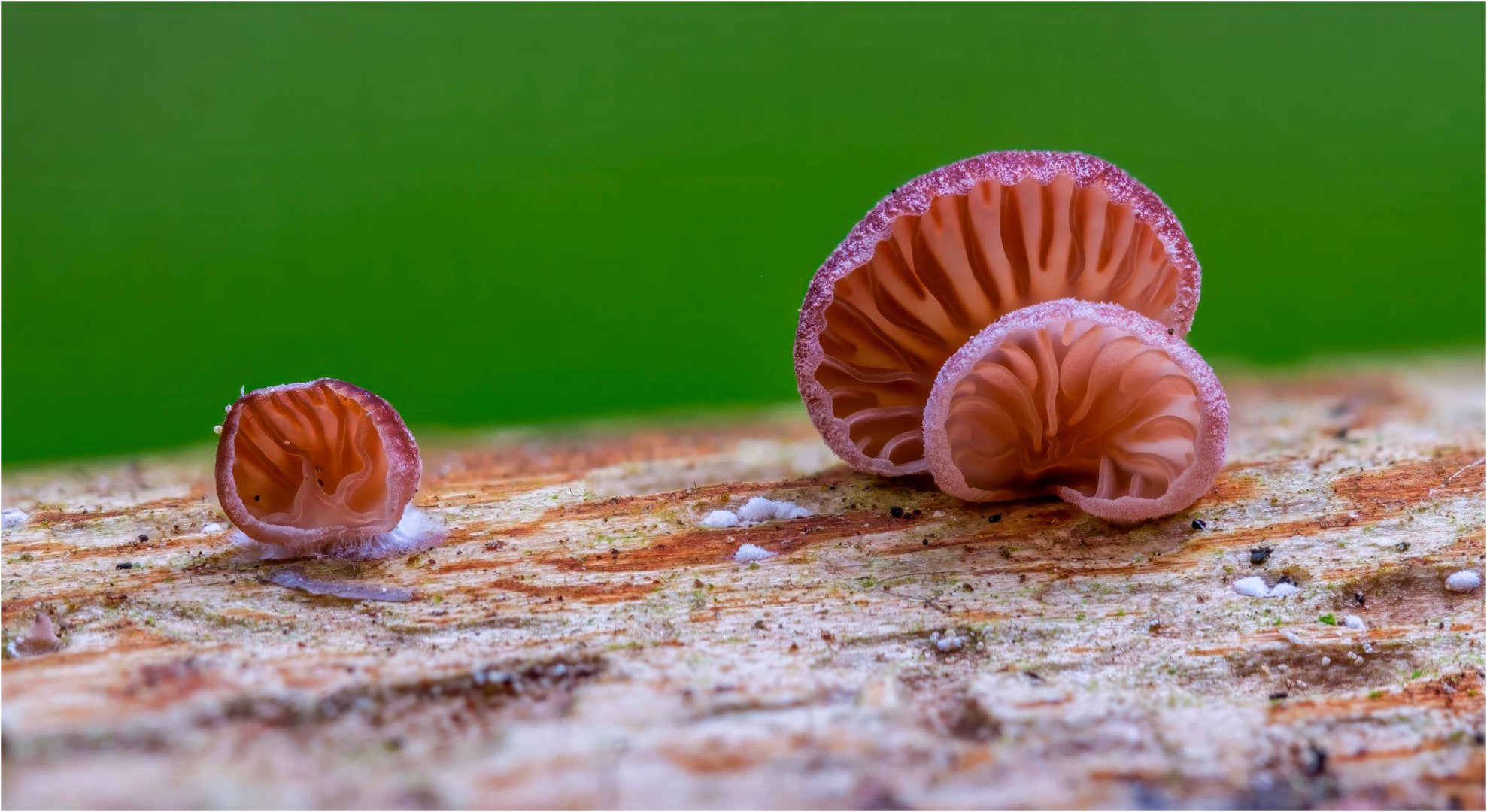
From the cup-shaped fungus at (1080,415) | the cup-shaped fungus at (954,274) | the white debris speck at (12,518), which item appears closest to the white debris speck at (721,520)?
the cup-shaped fungus at (954,274)

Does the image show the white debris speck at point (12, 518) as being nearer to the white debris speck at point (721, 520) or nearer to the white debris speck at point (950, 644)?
the white debris speck at point (721, 520)

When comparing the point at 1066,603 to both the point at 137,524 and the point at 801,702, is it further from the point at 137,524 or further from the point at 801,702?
the point at 137,524

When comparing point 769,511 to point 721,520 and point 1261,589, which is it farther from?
point 1261,589

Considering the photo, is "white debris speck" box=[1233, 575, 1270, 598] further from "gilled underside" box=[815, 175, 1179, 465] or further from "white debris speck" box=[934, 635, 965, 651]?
"gilled underside" box=[815, 175, 1179, 465]

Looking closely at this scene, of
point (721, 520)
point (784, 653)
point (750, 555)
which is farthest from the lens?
point (721, 520)

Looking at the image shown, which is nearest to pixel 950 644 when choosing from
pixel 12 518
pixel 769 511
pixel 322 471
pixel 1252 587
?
pixel 1252 587

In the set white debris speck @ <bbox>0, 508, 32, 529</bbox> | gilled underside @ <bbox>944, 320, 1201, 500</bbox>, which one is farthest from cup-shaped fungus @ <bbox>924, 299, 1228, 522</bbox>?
white debris speck @ <bbox>0, 508, 32, 529</bbox>
